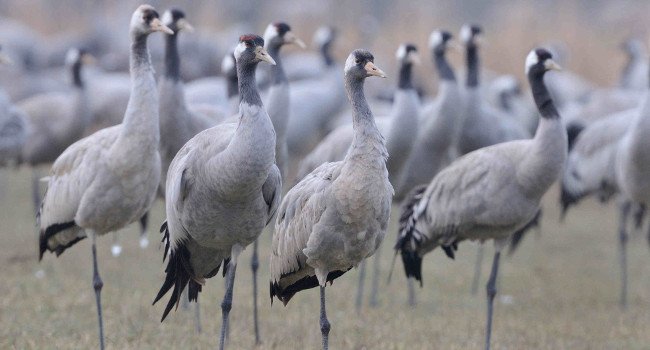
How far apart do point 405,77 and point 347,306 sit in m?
1.83

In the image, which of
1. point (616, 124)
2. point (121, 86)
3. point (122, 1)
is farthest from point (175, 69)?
point (122, 1)

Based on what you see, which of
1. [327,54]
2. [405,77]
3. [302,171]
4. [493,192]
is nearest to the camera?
[493,192]

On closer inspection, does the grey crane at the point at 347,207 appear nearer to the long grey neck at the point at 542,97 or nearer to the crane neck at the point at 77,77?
the long grey neck at the point at 542,97

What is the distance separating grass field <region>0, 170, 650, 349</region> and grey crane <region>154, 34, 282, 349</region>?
0.64 meters

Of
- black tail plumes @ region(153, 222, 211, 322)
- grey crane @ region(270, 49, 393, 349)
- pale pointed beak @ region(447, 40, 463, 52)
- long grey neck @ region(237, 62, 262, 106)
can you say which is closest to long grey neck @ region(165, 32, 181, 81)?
black tail plumes @ region(153, 222, 211, 322)

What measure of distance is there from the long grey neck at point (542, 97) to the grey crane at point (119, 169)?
242 cm

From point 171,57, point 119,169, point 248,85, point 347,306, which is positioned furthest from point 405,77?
point 248,85

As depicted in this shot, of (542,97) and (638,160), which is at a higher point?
(542,97)

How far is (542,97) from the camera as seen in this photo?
22.1ft

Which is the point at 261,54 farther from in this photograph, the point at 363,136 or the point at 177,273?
the point at 177,273

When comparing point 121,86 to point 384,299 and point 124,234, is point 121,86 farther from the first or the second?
point 384,299

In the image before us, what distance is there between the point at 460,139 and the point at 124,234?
3750mm

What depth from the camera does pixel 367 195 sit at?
5.01 metres

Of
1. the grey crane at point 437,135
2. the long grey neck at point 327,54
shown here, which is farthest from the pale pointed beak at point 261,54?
the long grey neck at point 327,54
